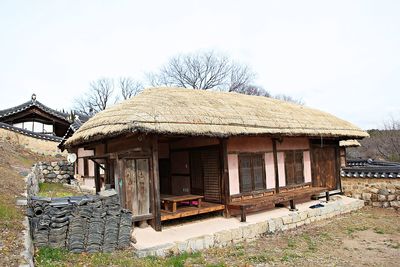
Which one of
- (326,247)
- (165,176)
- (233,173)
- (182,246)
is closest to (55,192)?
(165,176)

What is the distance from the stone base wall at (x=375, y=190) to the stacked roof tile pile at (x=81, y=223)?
10.8 metres

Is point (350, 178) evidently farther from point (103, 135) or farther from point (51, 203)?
point (51, 203)

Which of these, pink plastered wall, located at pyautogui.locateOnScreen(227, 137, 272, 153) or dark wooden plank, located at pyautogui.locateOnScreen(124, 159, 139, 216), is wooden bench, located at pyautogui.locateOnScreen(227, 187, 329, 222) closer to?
pink plastered wall, located at pyautogui.locateOnScreen(227, 137, 272, 153)

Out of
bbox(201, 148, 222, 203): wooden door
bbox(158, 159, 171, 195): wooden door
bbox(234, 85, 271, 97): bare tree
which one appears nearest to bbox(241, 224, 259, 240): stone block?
bbox(201, 148, 222, 203): wooden door

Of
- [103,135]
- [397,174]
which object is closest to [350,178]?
[397,174]

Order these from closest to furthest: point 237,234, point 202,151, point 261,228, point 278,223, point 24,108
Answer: point 237,234 → point 261,228 → point 278,223 → point 202,151 → point 24,108

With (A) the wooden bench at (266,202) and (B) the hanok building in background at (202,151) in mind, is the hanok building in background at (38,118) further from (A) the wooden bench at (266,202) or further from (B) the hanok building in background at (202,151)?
(A) the wooden bench at (266,202)

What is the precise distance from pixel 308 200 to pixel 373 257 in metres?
5.29

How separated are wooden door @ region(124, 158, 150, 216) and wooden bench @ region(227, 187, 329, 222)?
2.62 meters

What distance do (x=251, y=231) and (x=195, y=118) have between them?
3.32 metres

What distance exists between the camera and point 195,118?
856cm

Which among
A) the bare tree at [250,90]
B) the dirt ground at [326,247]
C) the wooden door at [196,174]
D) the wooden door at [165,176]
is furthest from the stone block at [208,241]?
the bare tree at [250,90]

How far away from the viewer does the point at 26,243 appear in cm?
491

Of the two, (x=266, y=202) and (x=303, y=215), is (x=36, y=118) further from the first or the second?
(x=303, y=215)
